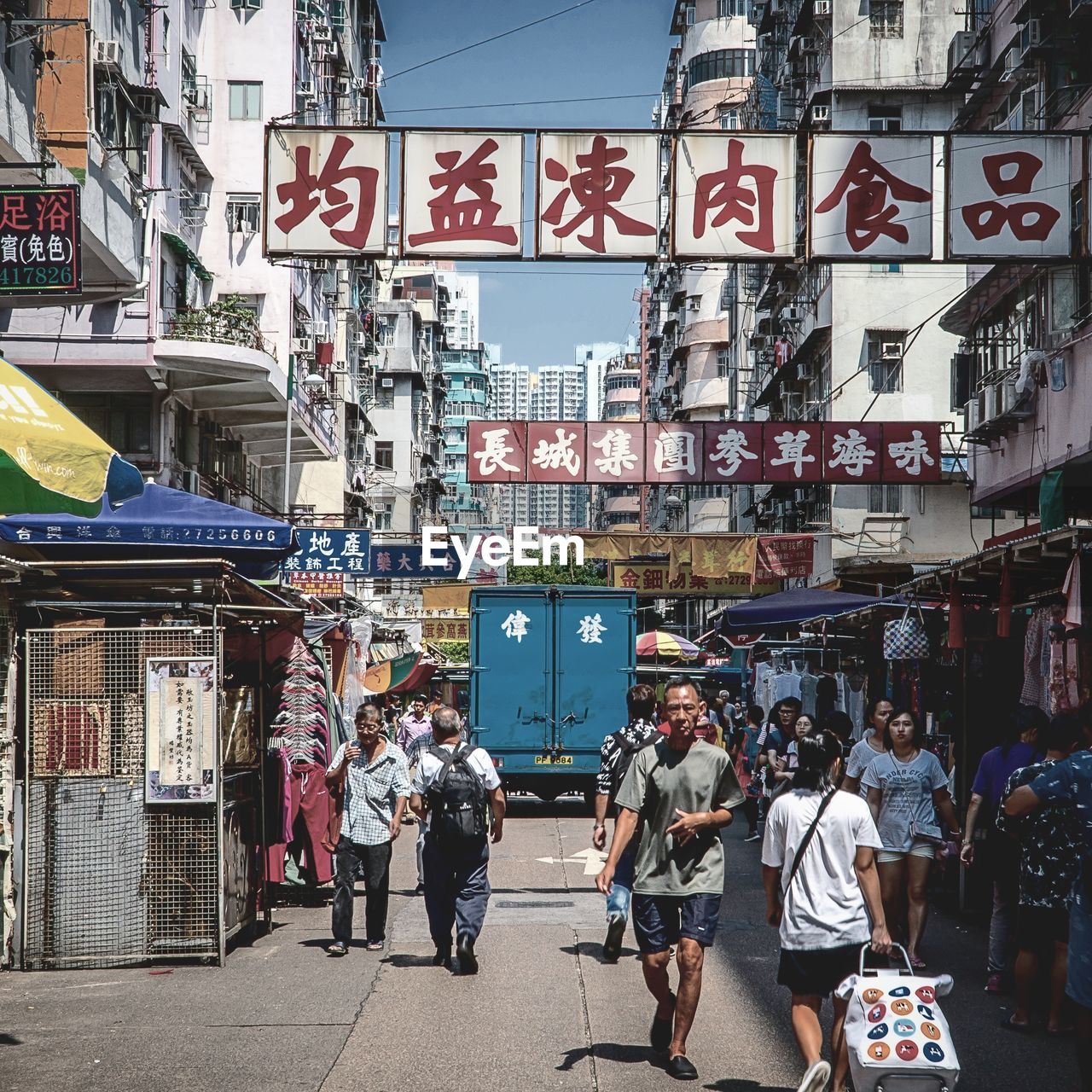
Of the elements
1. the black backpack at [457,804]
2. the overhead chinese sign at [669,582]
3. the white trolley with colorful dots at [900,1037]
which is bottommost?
the white trolley with colorful dots at [900,1037]

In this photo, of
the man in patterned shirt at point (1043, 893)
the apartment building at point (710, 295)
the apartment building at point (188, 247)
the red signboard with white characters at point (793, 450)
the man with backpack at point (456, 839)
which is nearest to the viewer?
the man in patterned shirt at point (1043, 893)

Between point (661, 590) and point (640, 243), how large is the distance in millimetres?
21138

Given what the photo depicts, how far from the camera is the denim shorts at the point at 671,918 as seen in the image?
7.18 m

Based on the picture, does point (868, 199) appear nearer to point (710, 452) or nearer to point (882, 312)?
point (710, 452)

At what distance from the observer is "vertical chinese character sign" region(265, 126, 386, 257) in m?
12.7

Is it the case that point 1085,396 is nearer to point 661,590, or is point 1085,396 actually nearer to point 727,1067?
point 727,1067

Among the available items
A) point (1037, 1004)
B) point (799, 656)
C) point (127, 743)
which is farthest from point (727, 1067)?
point (799, 656)

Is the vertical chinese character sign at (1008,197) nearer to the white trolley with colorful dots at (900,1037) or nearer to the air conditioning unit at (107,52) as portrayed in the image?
the white trolley with colorful dots at (900,1037)

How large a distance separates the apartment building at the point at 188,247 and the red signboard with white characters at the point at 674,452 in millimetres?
6975

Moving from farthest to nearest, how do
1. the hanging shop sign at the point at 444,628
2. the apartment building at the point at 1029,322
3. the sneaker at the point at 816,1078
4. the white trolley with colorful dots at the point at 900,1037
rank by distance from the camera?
the hanging shop sign at the point at 444,628 < the apartment building at the point at 1029,322 < the sneaker at the point at 816,1078 < the white trolley with colorful dots at the point at 900,1037

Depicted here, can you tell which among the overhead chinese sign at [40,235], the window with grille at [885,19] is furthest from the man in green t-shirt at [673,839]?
the window with grille at [885,19]

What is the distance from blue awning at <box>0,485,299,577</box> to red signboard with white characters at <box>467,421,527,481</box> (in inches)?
535

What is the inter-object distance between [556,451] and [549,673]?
5.96 m

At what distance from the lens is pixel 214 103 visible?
37375mm
